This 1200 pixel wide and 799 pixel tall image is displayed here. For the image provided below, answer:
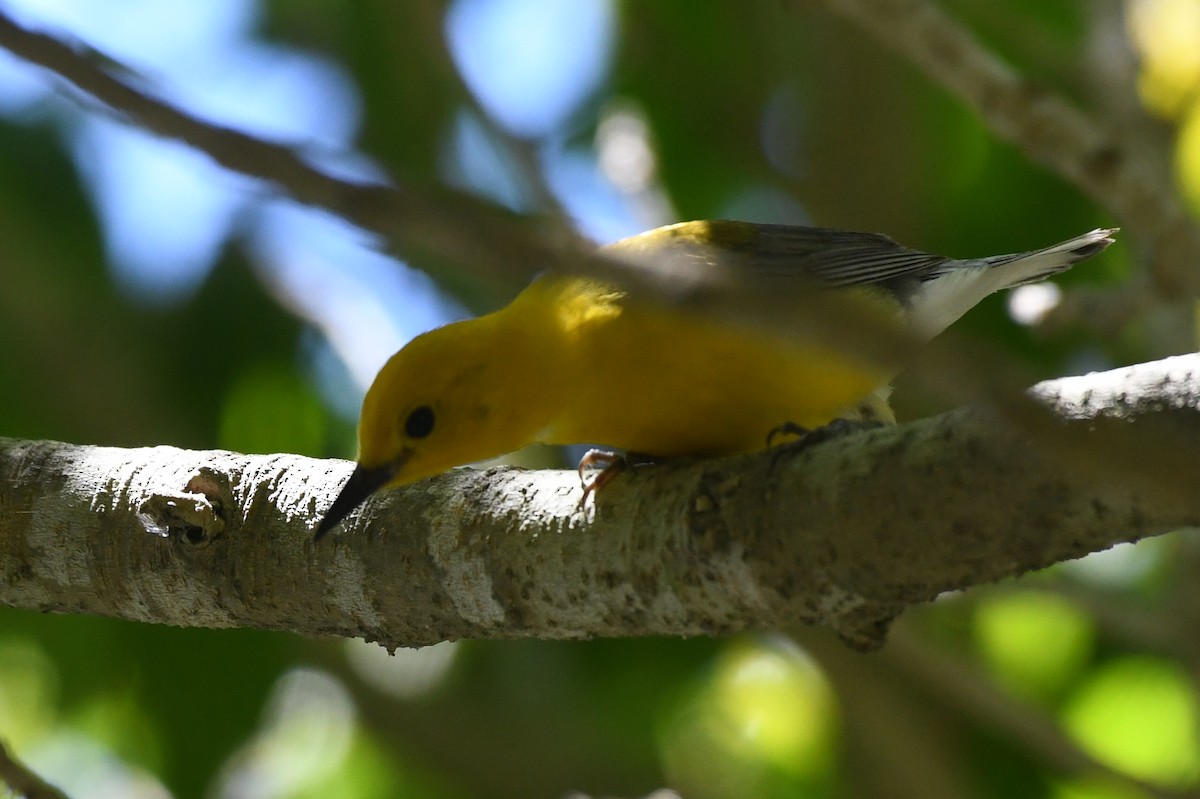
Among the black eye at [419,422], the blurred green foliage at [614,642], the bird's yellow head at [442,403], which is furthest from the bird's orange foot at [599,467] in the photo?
the blurred green foliage at [614,642]

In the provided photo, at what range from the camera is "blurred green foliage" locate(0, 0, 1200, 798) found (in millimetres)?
6418

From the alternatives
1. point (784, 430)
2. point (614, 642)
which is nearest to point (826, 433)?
point (784, 430)

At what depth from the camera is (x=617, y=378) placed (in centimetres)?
374

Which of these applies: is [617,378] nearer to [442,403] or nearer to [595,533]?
[442,403]

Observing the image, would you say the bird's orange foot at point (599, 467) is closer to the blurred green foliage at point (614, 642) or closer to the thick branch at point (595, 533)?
the thick branch at point (595, 533)

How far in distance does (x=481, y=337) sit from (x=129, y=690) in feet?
12.1

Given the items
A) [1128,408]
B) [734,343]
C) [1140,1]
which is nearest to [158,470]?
[734,343]

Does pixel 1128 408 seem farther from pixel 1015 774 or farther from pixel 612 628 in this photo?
pixel 1015 774

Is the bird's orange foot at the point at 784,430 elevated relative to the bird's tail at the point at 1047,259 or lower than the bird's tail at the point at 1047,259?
lower

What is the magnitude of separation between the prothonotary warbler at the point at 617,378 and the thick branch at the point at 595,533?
221 millimetres

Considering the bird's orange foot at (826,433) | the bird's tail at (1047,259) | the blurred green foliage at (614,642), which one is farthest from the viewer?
the blurred green foliage at (614,642)

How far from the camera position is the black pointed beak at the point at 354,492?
10.2 ft

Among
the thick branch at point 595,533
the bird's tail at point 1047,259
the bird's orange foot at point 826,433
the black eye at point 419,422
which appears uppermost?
the bird's tail at point 1047,259

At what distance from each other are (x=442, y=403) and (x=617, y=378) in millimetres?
603
